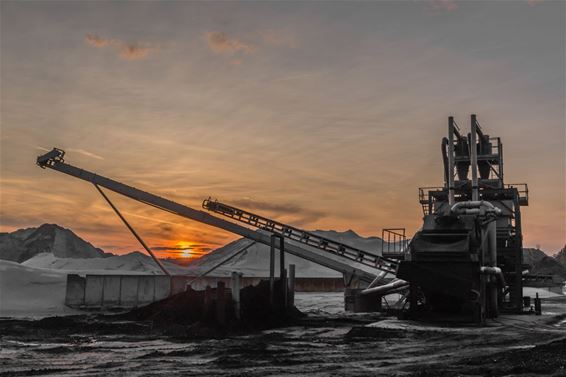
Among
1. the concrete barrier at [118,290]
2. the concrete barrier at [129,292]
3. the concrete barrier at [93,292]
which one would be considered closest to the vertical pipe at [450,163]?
the concrete barrier at [118,290]

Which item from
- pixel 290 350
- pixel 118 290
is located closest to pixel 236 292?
pixel 290 350

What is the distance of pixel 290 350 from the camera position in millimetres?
16031

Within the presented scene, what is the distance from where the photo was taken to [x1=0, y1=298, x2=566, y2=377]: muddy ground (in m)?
12.5

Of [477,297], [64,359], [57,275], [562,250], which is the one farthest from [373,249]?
[64,359]

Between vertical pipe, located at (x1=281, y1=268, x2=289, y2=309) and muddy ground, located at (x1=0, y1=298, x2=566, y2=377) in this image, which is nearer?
muddy ground, located at (x1=0, y1=298, x2=566, y2=377)

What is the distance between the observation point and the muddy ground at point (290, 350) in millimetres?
12508

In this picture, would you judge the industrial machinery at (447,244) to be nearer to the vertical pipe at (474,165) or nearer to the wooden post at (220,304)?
the vertical pipe at (474,165)

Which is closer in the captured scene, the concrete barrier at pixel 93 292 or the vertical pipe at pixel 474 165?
the concrete barrier at pixel 93 292

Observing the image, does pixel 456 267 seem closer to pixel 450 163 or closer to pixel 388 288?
pixel 388 288

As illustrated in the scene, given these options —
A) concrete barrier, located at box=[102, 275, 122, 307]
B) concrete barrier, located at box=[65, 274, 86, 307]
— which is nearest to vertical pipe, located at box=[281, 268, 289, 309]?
concrete barrier, located at box=[102, 275, 122, 307]

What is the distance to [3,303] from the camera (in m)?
33.4

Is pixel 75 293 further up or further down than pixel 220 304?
further down

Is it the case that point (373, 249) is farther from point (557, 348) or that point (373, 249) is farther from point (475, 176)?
point (557, 348)

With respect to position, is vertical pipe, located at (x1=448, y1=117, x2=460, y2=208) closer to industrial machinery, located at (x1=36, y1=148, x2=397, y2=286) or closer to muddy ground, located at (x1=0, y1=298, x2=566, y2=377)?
industrial machinery, located at (x1=36, y1=148, x2=397, y2=286)
